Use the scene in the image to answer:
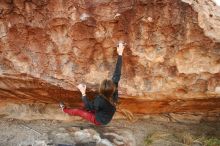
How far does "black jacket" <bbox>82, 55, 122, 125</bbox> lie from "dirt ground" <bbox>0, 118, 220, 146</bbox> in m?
0.67

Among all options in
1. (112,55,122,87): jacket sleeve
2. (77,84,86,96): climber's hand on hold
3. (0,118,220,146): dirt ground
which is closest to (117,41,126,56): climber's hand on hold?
(112,55,122,87): jacket sleeve

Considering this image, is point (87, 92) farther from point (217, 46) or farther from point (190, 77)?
point (217, 46)

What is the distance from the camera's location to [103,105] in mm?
4539

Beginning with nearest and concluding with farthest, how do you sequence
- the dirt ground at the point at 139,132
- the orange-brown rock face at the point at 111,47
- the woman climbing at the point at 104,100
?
the woman climbing at the point at 104,100
the orange-brown rock face at the point at 111,47
the dirt ground at the point at 139,132

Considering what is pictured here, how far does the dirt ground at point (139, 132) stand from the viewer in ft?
17.0

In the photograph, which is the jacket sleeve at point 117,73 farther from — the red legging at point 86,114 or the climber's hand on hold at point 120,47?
the red legging at point 86,114

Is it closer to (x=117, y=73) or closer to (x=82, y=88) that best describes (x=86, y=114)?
(x=82, y=88)

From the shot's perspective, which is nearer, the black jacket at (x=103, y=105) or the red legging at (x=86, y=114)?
the black jacket at (x=103, y=105)

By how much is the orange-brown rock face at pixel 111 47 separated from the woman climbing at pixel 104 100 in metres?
0.27

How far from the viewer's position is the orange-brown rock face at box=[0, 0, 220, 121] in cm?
459

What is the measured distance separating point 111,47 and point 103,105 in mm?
727

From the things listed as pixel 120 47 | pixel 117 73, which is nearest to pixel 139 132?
pixel 117 73

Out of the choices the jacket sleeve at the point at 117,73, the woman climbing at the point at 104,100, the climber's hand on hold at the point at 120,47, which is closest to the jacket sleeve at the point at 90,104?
the woman climbing at the point at 104,100

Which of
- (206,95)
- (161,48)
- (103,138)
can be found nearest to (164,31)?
(161,48)
